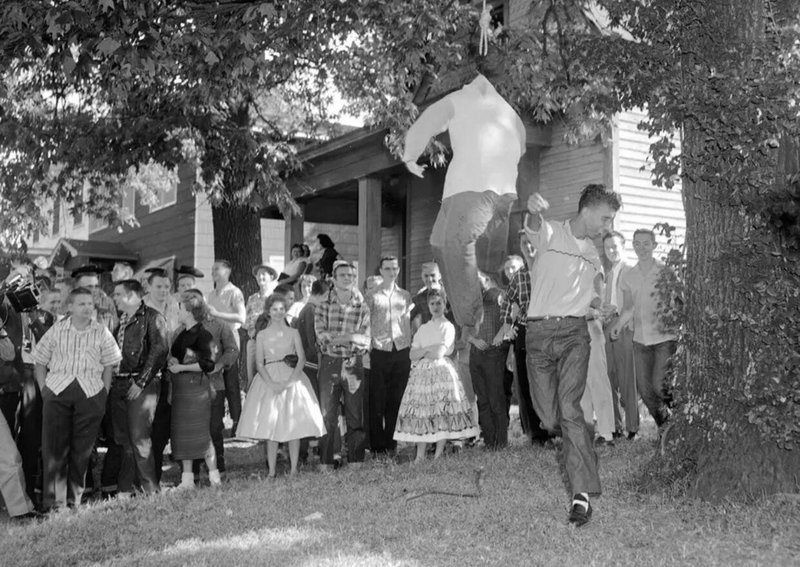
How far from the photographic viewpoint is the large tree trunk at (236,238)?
14.4 m

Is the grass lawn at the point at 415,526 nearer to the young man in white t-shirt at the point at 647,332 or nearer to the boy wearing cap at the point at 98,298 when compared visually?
the young man in white t-shirt at the point at 647,332

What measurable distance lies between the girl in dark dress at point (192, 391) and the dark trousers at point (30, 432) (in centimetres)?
106

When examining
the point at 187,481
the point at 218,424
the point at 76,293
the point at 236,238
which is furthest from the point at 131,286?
the point at 236,238

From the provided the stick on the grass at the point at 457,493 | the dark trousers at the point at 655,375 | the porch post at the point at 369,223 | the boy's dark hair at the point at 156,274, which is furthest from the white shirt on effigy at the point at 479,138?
the porch post at the point at 369,223

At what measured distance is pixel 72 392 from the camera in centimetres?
710

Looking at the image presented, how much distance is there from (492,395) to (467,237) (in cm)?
411

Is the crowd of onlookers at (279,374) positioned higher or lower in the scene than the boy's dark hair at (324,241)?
lower

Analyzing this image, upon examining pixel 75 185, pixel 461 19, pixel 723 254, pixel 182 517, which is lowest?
pixel 182 517

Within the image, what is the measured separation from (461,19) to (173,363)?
493 centimetres

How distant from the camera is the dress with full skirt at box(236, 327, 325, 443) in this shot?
804 centimetres

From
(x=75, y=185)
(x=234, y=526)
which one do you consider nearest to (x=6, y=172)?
(x=75, y=185)

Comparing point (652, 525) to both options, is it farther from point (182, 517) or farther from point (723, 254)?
point (182, 517)

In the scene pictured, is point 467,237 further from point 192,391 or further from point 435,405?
point 192,391

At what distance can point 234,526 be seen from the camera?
591 centimetres
